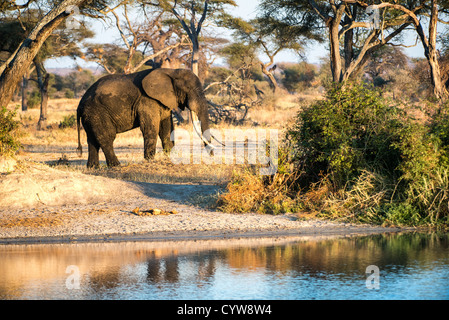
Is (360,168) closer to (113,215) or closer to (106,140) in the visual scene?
(113,215)

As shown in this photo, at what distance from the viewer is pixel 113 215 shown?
32.1 ft

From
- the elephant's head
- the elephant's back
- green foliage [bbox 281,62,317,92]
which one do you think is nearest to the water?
the elephant's head

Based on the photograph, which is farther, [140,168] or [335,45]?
[335,45]

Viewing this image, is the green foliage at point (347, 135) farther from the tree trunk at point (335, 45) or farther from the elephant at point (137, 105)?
the tree trunk at point (335, 45)

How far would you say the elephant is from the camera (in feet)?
50.2

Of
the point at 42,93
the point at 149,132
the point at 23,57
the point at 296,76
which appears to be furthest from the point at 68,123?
the point at 296,76

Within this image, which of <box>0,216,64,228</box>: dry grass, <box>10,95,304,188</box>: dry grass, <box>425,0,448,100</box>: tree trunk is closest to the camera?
<box>0,216,64,228</box>: dry grass

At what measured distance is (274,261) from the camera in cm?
698

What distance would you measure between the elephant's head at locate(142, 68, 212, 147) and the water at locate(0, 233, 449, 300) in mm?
7556

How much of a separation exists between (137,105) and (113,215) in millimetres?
6022

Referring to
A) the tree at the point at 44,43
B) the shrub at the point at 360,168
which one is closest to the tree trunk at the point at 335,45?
the tree at the point at 44,43

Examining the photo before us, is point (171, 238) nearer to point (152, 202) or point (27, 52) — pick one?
point (152, 202)

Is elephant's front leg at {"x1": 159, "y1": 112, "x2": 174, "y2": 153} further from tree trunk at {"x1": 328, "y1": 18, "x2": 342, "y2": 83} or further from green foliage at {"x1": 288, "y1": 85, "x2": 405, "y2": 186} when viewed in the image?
tree trunk at {"x1": 328, "y1": 18, "x2": 342, "y2": 83}

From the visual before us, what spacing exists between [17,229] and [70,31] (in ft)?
92.9
